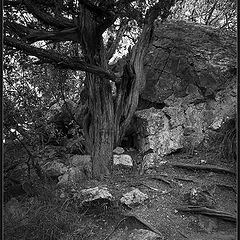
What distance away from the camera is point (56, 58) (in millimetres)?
2400

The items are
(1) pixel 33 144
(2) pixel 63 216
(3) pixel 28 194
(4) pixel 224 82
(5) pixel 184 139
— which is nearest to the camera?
(2) pixel 63 216

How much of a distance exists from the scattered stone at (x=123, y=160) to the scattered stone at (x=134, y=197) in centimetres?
77

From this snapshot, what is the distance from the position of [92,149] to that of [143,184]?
61 centimetres

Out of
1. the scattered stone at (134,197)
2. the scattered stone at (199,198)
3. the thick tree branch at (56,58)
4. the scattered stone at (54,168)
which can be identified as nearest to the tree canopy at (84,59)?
the thick tree branch at (56,58)

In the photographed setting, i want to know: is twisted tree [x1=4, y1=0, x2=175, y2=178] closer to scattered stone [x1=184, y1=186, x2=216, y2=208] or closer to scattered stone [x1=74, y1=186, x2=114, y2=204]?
scattered stone [x1=74, y1=186, x2=114, y2=204]

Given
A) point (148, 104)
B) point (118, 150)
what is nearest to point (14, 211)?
point (118, 150)

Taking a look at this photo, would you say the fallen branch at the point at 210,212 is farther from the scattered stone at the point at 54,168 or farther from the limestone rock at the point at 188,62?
the limestone rock at the point at 188,62

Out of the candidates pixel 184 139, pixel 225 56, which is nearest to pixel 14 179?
pixel 184 139

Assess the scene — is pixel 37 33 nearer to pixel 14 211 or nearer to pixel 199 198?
pixel 14 211

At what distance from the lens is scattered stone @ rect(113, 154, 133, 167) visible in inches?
134

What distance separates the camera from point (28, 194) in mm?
2377

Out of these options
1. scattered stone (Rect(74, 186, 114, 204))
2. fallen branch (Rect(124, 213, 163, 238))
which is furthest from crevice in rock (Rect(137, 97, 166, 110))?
fallen branch (Rect(124, 213, 163, 238))

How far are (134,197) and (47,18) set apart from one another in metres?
1.67

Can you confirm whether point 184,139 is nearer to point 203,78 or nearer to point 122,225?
point 203,78
